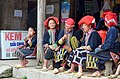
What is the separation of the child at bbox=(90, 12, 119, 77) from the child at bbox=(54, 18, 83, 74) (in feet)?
2.64

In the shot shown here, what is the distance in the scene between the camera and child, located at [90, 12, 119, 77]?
6.16 meters

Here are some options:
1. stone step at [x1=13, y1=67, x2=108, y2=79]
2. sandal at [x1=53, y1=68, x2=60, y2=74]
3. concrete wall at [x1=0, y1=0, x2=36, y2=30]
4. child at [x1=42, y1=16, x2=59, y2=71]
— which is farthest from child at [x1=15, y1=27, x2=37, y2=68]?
concrete wall at [x1=0, y1=0, x2=36, y2=30]

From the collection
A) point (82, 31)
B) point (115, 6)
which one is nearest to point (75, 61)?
point (82, 31)

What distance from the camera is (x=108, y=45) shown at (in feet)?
20.2

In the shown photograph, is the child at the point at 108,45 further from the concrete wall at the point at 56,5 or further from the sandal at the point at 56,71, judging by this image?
the concrete wall at the point at 56,5

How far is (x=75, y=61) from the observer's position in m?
6.61

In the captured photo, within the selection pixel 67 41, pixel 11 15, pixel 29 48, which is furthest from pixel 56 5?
pixel 67 41

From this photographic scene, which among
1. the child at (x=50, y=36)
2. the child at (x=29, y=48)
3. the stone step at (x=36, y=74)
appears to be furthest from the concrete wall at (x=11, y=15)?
the child at (x=50, y=36)

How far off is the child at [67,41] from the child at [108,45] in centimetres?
81

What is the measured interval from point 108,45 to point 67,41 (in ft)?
4.36

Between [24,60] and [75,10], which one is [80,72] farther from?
[75,10]

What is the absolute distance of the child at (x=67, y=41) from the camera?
705 cm

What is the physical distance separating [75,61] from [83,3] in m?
3.83

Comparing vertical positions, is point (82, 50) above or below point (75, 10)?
below
